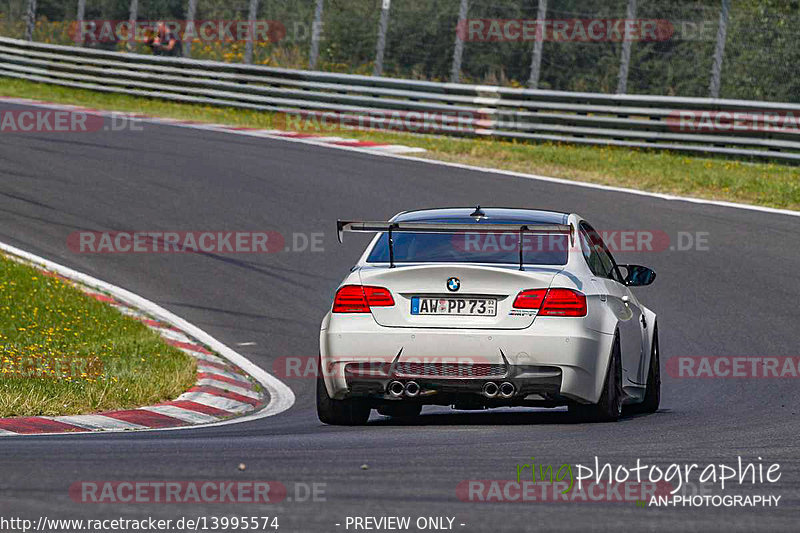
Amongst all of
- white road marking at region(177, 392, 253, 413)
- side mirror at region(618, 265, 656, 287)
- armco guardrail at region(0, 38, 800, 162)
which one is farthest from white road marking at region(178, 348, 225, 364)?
armco guardrail at region(0, 38, 800, 162)

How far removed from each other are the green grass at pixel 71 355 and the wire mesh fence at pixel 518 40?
1239 centimetres

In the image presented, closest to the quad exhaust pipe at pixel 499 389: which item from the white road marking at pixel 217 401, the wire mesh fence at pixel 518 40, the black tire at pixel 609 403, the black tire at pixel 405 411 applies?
the black tire at pixel 609 403

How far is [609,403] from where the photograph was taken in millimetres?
8242

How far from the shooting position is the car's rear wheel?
8.41 metres

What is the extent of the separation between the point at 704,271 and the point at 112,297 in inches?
254

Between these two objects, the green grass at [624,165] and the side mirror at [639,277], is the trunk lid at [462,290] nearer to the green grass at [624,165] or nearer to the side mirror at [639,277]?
the side mirror at [639,277]

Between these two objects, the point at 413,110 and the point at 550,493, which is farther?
the point at 413,110

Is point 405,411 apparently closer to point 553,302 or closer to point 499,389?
point 499,389

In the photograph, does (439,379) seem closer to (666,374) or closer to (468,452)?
(468,452)

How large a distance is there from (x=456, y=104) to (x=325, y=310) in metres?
11.8

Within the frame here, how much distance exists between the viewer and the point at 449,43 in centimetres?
2494

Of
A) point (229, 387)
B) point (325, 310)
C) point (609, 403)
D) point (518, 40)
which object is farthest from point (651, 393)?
point (518, 40)

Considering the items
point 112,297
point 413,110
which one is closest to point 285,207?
point 112,297

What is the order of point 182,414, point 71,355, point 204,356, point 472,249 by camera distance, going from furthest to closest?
point 204,356, point 71,355, point 182,414, point 472,249
